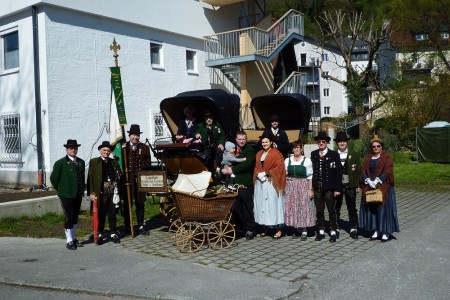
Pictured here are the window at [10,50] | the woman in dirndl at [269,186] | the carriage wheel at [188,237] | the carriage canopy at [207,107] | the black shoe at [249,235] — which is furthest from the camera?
the window at [10,50]

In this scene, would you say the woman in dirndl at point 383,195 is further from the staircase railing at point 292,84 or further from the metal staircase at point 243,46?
the staircase railing at point 292,84

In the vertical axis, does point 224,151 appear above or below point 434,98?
below

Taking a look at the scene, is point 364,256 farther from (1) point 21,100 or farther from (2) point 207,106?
(1) point 21,100

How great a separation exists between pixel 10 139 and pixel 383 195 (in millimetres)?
13961

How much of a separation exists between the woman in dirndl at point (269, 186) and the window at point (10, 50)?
12073mm

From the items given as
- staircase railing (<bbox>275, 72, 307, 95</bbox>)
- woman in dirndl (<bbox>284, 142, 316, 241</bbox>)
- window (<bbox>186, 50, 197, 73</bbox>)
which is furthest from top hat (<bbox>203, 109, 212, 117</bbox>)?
staircase railing (<bbox>275, 72, 307, 95</bbox>)

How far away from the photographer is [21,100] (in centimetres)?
1730

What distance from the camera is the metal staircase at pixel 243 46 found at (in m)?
22.0

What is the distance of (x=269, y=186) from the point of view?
30.6 feet

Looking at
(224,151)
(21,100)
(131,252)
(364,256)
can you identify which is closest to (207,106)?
(224,151)

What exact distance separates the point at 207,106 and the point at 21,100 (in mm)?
8319

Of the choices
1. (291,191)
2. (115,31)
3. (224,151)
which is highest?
(115,31)

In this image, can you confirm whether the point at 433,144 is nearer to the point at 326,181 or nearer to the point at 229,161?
the point at 326,181

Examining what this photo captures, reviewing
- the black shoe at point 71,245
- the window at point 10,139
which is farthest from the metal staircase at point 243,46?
the black shoe at point 71,245
